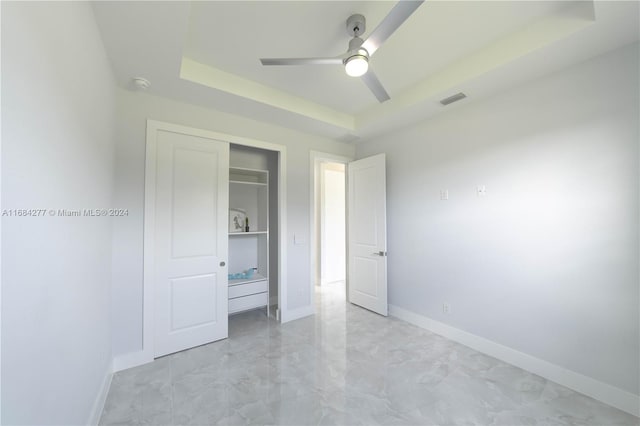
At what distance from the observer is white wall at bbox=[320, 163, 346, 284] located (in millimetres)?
5262

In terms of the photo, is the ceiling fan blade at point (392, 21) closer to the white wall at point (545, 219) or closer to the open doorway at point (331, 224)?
the white wall at point (545, 219)

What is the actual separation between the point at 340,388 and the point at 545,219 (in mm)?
2261

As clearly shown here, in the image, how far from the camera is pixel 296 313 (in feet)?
11.0

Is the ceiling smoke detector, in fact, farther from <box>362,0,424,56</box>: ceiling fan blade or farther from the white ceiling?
<box>362,0,424,56</box>: ceiling fan blade

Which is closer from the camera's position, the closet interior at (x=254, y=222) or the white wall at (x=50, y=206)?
the white wall at (x=50, y=206)

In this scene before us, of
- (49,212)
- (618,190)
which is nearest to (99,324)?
(49,212)

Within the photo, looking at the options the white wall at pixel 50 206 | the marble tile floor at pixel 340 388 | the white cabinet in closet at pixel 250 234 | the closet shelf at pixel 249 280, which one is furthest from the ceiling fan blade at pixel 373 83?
the closet shelf at pixel 249 280

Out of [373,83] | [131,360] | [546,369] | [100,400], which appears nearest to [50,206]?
[100,400]

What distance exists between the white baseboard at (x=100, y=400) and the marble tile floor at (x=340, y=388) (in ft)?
0.16

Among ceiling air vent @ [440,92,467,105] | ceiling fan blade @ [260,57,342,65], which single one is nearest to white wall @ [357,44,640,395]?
ceiling air vent @ [440,92,467,105]

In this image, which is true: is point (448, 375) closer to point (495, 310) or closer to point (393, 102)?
point (495, 310)

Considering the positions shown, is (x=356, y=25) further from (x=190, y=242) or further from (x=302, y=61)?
(x=190, y=242)

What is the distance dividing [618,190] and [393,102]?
2.09 meters

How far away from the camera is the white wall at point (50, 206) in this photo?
767 mm
